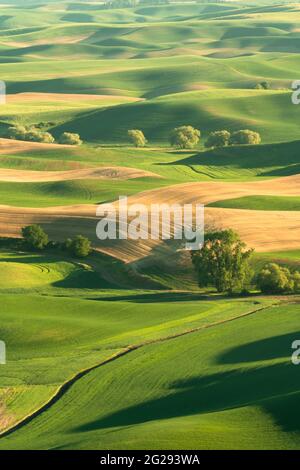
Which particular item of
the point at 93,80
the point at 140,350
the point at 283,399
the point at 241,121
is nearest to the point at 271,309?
the point at 140,350

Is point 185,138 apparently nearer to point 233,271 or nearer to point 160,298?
point 233,271

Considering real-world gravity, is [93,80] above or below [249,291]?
above

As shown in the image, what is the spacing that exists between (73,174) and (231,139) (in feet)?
85.7

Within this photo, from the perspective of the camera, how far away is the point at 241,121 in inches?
5591

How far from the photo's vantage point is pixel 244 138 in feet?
419

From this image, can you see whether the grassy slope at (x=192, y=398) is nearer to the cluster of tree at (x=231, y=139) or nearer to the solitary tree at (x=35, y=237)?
the solitary tree at (x=35, y=237)

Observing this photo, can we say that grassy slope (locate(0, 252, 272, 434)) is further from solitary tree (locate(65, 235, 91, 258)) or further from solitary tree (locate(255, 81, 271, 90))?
solitary tree (locate(255, 81, 271, 90))

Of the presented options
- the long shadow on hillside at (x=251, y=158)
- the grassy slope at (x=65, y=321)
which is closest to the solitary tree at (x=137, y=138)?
the long shadow on hillside at (x=251, y=158)

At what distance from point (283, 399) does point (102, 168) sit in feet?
233

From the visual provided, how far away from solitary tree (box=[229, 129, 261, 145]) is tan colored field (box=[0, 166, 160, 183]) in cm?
2305

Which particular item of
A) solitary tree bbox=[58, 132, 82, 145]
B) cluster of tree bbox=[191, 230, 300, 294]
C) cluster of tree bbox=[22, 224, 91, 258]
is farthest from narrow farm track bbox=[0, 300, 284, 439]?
solitary tree bbox=[58, 132, 82, 145]

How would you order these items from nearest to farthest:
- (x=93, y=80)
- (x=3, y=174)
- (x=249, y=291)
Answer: (x=249, y=291) < (x=3, y=174) < (x=93, y=80)

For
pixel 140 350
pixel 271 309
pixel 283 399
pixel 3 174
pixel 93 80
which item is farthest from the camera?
pixel 93 80

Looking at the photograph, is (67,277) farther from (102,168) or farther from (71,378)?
(102,168)
